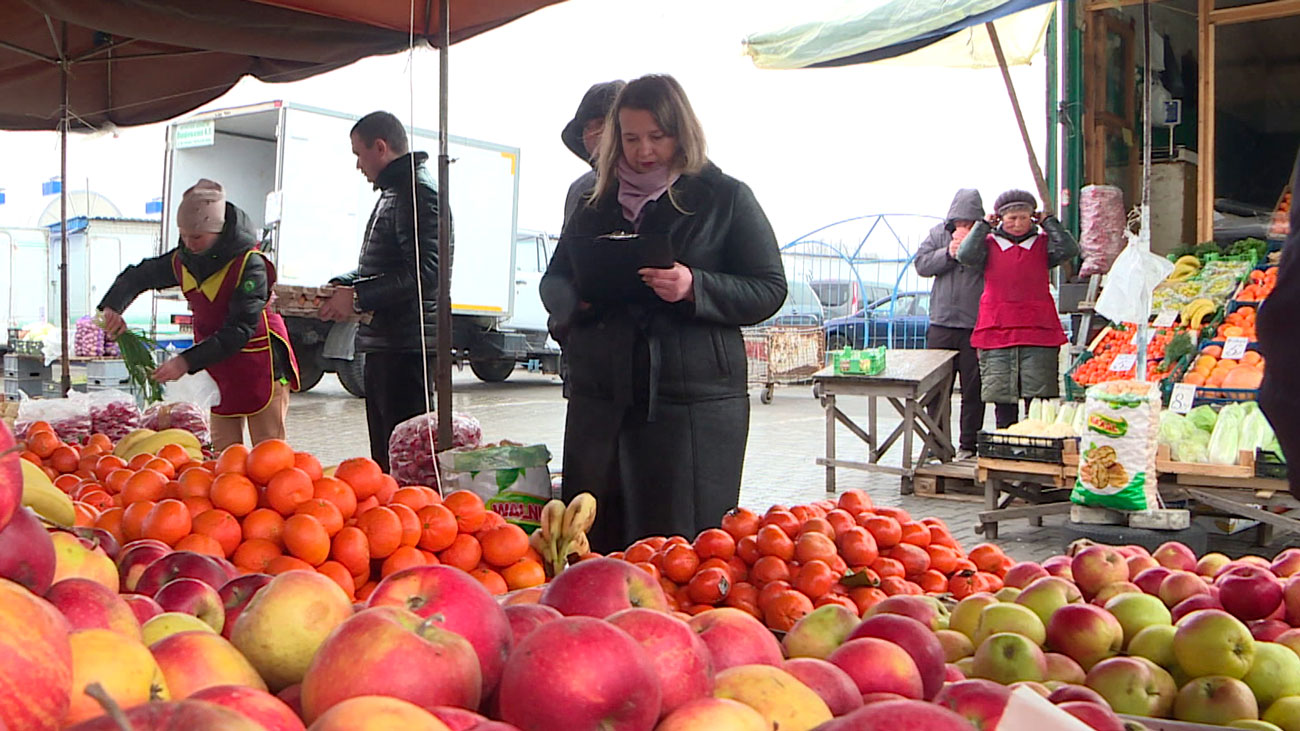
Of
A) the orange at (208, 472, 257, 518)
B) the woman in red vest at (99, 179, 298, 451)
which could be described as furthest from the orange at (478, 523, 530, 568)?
the woman in red vest at (99, 179, 298, 451)

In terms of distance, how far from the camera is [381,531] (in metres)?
2.65

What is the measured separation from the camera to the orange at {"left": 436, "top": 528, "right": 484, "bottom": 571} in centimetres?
274

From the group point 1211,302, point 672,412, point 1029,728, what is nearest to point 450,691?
point 1029,728

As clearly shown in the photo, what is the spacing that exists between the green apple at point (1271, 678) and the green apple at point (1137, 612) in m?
0.22

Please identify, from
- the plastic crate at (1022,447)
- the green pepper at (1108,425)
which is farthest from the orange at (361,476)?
the plastic crate at (1022,447)

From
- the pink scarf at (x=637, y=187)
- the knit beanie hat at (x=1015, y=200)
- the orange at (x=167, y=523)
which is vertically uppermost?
the knit beanie hat at (x=1015, y=200)

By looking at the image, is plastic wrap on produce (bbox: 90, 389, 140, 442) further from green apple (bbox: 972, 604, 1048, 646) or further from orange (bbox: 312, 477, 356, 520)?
green apple (bbox: 972, 604, 1048, 646)

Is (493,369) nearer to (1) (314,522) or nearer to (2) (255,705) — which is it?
(1) (314,522)

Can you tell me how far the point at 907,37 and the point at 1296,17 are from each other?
6.27 meters

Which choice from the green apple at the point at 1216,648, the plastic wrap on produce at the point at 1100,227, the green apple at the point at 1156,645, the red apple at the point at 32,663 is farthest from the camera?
the plastic wrap on produce at the point at 1100,227

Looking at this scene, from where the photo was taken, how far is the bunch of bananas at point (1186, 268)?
7441mm

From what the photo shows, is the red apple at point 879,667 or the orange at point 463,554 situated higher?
the red apple at point 879,667

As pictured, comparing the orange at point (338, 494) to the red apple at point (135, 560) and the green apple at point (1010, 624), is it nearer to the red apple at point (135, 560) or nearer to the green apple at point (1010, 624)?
the red apple at point (135, 560)

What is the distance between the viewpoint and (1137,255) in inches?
251
